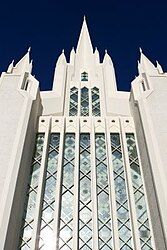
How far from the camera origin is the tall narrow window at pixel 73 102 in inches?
651

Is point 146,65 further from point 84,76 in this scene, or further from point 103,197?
point 103,197

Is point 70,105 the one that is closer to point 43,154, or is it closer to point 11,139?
point 43,154

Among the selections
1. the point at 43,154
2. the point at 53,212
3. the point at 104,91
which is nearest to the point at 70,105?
the point at 104,91

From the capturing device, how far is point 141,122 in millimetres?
12930

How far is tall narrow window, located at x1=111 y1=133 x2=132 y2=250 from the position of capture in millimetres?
10593

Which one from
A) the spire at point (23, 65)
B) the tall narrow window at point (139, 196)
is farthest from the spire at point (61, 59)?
the tall narrow window at point (139, 196)

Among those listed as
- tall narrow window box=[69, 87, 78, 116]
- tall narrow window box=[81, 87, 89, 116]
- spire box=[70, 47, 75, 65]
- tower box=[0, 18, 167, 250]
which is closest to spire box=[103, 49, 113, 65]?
spire box=[70, 47, 75, 65]

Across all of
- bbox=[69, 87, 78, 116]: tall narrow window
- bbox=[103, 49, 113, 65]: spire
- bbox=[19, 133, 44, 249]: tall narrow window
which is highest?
bbox=[103, 49, 113, 65]: spire

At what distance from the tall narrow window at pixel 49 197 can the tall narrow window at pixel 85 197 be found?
904 mm

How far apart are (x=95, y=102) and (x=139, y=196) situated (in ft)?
21.9

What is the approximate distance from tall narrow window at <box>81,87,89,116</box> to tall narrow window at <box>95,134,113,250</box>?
9.01 ft

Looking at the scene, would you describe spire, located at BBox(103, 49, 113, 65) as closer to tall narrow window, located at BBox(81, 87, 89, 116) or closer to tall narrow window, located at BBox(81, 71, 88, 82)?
tall narrow window, located at BBox(81, 71, 88, 82)

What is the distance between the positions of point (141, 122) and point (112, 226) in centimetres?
407

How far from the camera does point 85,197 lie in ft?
38.3
